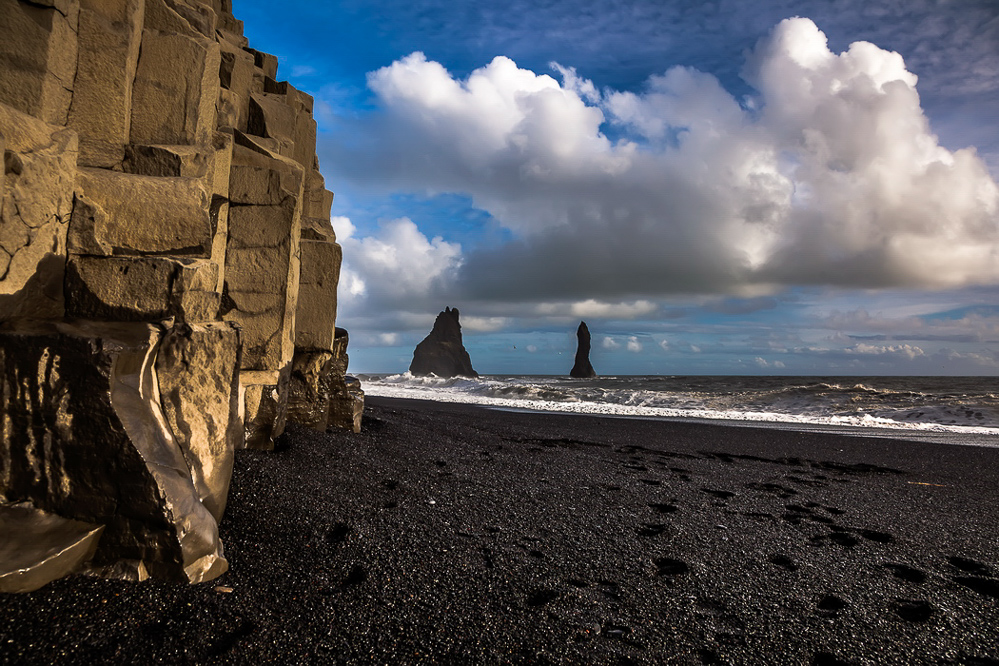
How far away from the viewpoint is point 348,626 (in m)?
2.23

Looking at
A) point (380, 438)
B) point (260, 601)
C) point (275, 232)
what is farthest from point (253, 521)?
point (380, 438)

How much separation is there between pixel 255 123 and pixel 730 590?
533 centimetres

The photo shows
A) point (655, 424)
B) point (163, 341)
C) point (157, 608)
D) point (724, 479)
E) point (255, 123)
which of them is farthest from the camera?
point (655, 424)

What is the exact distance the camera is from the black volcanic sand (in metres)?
2.12

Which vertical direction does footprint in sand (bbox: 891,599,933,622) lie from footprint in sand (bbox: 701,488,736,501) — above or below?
below

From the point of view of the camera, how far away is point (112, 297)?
265 cm

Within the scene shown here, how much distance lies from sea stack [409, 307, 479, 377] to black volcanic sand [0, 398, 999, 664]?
67786mm

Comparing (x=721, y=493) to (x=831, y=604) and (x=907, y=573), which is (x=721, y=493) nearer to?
(x=907, y=573)

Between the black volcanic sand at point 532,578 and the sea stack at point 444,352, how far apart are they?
67.8 metres

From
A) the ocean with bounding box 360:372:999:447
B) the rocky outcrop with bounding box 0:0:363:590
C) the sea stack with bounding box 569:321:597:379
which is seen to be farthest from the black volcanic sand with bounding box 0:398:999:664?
the sea stack with bounding box 569:321:597:379

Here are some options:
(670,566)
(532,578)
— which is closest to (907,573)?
(670,566)

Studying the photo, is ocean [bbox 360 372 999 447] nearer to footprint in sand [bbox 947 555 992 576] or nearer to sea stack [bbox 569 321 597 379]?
footprint in sand [bbox 947 555 992 576]

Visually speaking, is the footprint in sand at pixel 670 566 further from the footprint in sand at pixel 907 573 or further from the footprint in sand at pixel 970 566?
the footprint in sand at pixel 970 566

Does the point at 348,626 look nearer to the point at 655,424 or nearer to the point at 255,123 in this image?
the point at 255,123
